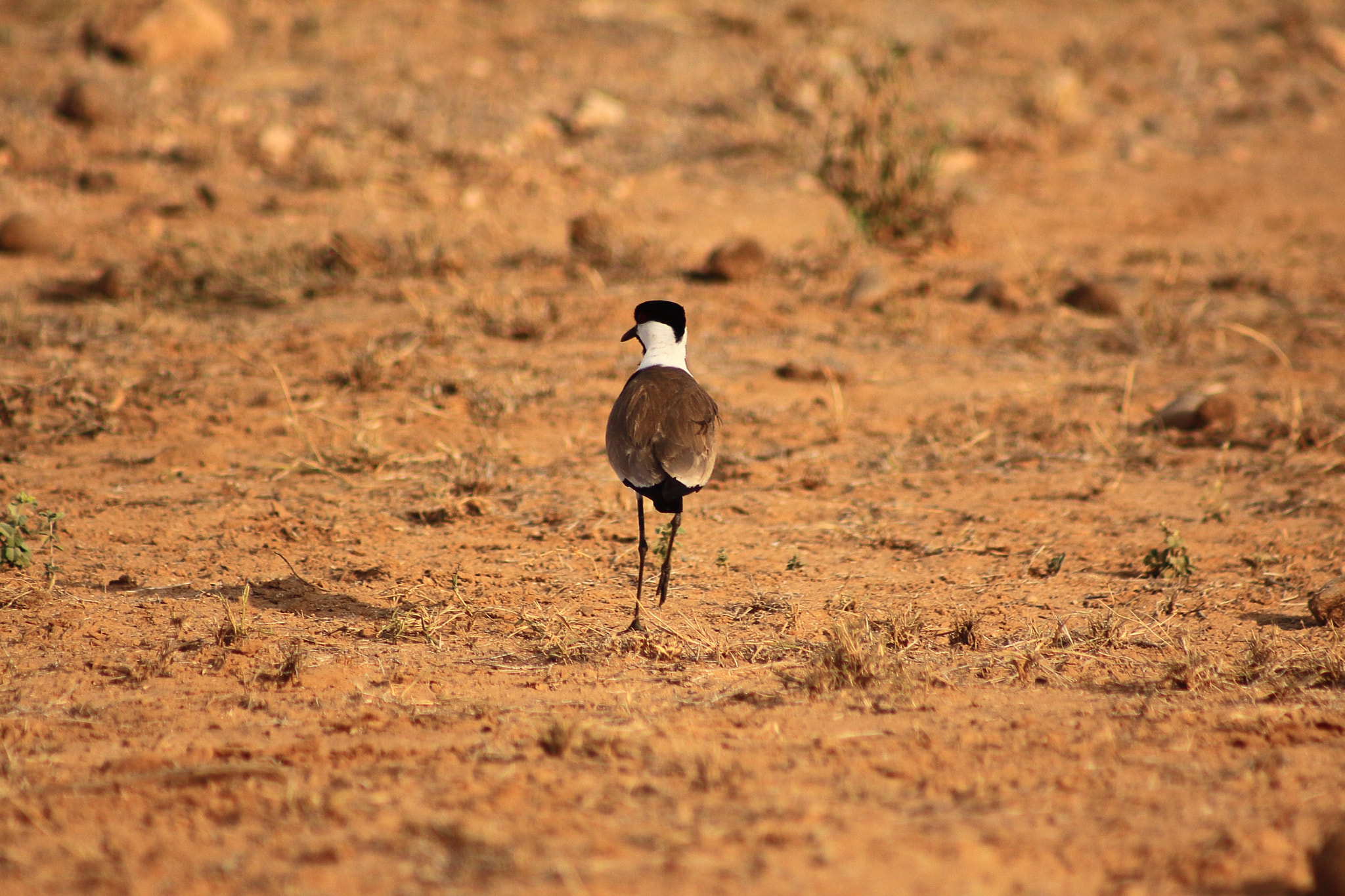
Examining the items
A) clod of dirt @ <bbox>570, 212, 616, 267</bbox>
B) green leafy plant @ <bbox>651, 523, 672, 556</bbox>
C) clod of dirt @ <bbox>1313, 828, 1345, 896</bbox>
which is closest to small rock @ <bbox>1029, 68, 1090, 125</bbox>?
clod of dirt @ <bbox>570, 212, 616, 267</bbox>

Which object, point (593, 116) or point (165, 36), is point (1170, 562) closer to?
point (593, 116)

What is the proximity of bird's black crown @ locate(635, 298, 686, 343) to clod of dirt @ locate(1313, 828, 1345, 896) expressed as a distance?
2.98 metres

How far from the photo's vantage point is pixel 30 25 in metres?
13.5

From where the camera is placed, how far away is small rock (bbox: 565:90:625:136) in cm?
1178

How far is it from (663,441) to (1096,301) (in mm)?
5248

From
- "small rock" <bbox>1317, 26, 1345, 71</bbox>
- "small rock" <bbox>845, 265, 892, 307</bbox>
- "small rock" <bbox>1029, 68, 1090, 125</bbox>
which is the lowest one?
"small rock" <bbox>845, 265, 892, 307</bbox>

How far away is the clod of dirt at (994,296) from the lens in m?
8.39

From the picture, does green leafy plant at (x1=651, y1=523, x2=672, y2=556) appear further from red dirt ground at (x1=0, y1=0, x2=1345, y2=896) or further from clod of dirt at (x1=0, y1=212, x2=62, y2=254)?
clod of dirt at (x1=0, y1=212, x2=62, y2=254)

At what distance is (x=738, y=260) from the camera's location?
8.60 meters

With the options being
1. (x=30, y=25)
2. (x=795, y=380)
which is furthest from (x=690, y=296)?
(x=30, y=25)

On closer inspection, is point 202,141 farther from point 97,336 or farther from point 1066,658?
point 1066,658

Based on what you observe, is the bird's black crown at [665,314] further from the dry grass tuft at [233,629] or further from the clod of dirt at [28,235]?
the clod of dirt at [28,235]

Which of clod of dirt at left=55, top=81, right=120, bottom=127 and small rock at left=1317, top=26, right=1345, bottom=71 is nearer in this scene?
clod of dirt at left=55, top=81, right=120, bottom=127

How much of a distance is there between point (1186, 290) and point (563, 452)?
5271 mm
